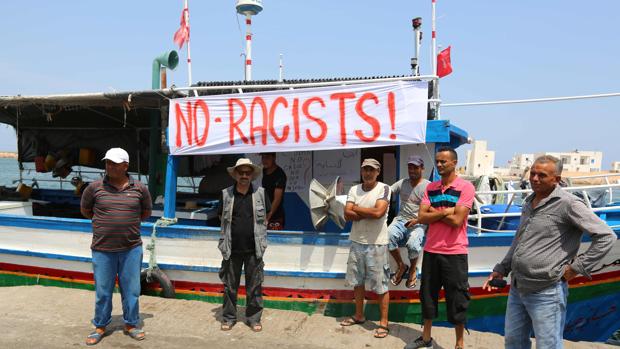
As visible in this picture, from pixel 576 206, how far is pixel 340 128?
2681mm

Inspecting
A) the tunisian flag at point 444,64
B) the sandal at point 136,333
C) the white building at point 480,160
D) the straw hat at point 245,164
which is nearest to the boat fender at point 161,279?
the sandal at point 136,333

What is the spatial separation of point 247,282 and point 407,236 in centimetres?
167

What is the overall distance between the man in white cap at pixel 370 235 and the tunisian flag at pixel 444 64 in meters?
2.16

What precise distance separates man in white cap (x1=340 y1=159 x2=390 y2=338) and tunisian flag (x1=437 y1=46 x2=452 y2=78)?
2.16 meters

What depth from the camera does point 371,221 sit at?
4074 mm

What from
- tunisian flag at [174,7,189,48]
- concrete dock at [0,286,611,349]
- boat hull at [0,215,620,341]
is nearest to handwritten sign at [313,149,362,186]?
boat hull at [0,215,620,341]

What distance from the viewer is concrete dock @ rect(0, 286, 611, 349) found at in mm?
3922

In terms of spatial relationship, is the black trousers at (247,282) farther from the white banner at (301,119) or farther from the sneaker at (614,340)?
the sneaker at (614,340)

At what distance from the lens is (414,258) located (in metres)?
4.22

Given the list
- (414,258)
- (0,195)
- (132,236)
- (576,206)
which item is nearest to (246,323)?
(132,236)

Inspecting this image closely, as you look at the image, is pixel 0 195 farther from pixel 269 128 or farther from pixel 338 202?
pixel 338 202

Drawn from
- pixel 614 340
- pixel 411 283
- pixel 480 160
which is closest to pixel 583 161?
pixel 480 160

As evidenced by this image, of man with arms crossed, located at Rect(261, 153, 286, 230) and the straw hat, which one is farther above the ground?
the straw hat

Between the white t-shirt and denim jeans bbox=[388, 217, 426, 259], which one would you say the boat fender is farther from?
denim jeans bbox=[388, 217, 426, 259]
